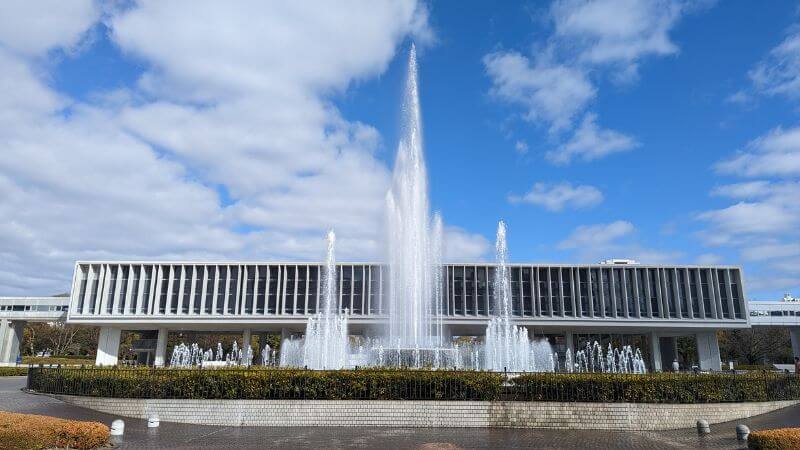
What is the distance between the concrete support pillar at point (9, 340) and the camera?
55.2 meters

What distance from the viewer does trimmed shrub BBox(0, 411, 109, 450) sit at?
417 inches

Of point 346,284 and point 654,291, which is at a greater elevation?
point 346,284

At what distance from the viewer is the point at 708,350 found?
48.3m

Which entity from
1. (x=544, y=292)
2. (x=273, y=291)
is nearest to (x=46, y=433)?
(x=273, y=291)

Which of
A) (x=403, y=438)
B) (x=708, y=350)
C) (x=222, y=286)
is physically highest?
A: (x=222, y=286)

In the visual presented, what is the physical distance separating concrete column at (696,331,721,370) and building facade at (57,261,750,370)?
0.30 feet

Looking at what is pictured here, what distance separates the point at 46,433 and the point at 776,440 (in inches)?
584

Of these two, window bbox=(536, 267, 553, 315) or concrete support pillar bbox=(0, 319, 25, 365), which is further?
concrete support pillar bbox=(0, 319, 25, 365)

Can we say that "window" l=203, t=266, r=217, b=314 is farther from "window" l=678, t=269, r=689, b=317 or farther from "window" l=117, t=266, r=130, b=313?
"window" l=678, t=269, r=689, b=317

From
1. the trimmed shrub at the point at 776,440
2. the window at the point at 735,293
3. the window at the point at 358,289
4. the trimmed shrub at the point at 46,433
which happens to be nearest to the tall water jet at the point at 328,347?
the window at the point at 358,289

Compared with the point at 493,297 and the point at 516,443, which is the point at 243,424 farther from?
the point at 493,297

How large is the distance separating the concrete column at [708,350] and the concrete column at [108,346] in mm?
52577

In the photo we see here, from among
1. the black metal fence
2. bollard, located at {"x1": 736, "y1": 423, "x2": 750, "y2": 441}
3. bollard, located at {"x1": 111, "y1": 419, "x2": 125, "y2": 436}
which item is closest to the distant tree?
the black metal fence

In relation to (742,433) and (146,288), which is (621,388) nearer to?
(742,433)
